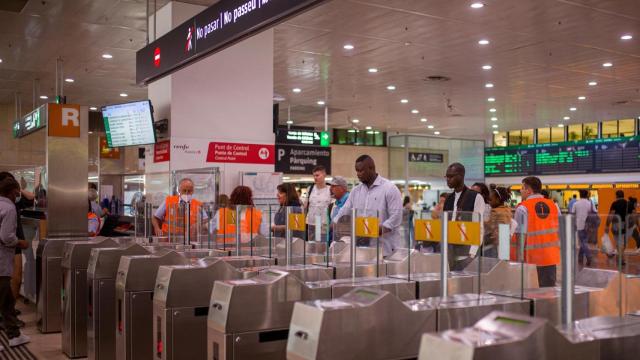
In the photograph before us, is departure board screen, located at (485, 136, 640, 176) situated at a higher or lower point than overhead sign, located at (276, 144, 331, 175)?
higher

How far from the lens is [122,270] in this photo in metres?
4.50

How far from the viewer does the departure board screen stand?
16547 mm

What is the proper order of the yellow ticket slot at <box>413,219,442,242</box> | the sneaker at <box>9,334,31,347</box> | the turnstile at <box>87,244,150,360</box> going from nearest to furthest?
the yellow ticket slot at <box>413,219,442,242</box>
the turnstile at <box>87,244,150,360</box>
the sneaker at <box>9,334,31,347</box>

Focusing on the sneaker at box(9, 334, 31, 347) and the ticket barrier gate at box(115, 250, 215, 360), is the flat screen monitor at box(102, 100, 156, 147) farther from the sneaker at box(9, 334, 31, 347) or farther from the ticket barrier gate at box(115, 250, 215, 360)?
the ticket barrier gate at box(115, 250, 215, 360)

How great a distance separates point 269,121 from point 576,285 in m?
6.27

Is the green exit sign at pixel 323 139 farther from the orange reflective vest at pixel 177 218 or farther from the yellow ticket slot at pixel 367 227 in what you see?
the yellow ticket slot at pixel 367 227

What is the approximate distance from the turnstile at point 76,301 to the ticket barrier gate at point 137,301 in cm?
154

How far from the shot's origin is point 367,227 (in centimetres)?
400

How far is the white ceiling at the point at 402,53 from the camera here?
27.8 feet

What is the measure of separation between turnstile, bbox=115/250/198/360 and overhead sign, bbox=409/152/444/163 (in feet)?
59.7

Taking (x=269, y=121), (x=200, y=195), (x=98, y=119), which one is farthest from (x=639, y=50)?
(x=98, y=119)

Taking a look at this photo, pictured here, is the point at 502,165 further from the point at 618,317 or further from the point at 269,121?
the point at 618,317

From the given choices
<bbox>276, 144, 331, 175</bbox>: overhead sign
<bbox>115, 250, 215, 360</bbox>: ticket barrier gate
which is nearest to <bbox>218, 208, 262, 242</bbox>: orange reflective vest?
<bbox>115, 250, 215, 360</bbox>: ticket barrier gate

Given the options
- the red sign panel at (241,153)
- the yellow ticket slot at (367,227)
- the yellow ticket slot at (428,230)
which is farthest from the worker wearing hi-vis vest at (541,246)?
the red sign panel at (241,153)
